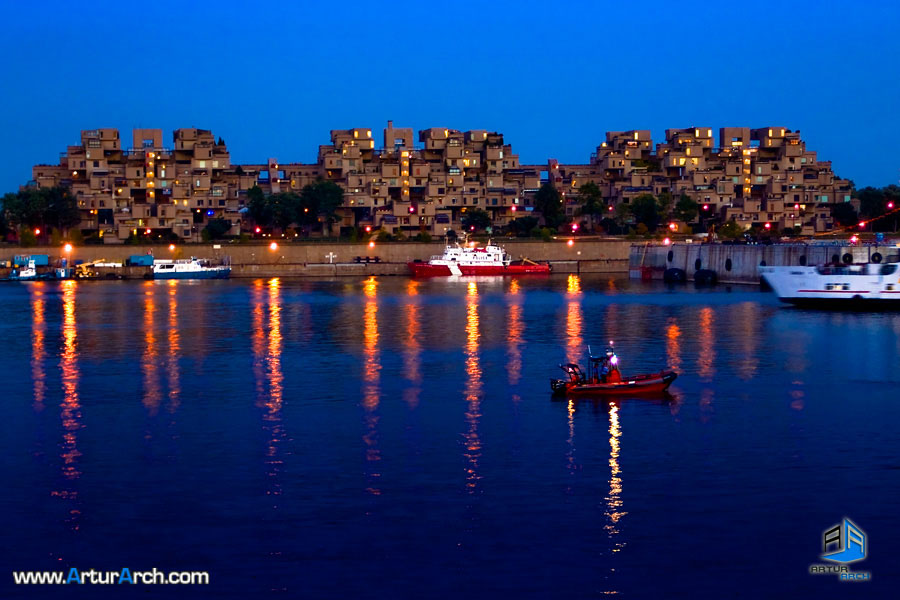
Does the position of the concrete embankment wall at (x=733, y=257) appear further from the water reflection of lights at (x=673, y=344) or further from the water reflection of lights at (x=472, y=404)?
the water reflection of lights at (x=472, y=404)

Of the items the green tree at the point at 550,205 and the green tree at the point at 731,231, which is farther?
the green tree at the point at 550,205

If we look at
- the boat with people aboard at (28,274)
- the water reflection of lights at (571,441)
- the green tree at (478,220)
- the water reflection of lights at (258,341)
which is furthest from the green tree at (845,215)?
the water reflection of lights at (571,441)

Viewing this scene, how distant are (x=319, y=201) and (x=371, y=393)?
335 feet

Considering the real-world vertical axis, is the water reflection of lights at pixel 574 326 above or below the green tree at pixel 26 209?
below

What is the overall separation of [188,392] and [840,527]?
21773mm

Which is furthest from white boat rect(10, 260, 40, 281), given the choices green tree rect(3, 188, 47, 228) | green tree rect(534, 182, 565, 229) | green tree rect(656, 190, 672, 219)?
green tree rect(656, 190, 672, 219)

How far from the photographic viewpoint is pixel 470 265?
392 feet

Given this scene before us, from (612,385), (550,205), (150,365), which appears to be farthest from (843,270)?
(550,205)

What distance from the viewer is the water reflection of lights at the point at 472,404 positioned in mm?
23484

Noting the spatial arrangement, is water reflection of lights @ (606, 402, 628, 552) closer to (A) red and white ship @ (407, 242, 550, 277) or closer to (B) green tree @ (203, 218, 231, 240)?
(A) red and white ship @ (407, 242, 550, 277)

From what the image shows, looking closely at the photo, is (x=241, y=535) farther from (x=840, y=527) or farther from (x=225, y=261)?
(x=225, y=261)

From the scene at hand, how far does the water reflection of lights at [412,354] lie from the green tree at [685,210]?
71.8m

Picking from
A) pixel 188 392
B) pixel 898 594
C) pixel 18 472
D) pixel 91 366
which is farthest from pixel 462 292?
pixel 898 594

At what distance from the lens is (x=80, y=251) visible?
4862 inches
